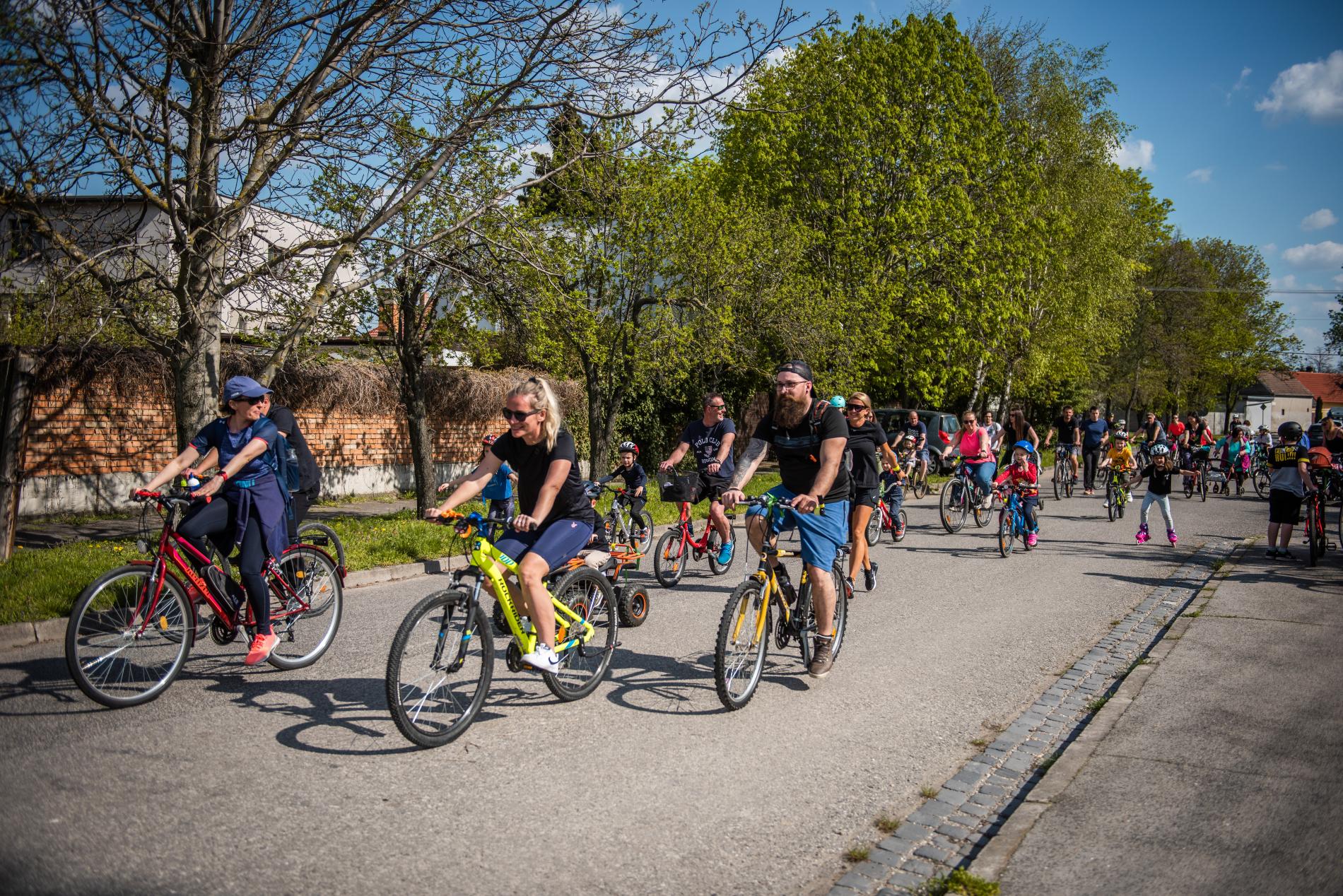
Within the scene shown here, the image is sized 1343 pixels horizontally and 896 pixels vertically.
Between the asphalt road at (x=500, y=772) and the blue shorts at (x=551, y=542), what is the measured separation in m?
0.92

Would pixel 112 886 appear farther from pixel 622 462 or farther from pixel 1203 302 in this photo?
pixel 1203 302

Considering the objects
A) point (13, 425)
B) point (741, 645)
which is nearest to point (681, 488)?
point (741, 645)

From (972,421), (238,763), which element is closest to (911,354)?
(972,421)

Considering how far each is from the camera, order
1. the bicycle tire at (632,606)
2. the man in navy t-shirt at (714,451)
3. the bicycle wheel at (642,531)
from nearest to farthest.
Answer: the bicycle tire at (632,606)
the man in navy t-shirt at (714,451)
the bicycle wheel at (642,531)

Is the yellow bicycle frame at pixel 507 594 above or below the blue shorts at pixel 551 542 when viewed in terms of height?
below

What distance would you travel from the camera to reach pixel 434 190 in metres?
11.3

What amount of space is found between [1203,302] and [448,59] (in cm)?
6167

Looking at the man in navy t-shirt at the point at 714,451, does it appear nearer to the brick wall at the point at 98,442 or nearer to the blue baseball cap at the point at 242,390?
the blue baseball cap at the point at 242,390

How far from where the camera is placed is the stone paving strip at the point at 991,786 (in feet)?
11.8

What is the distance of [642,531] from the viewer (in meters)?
9.95

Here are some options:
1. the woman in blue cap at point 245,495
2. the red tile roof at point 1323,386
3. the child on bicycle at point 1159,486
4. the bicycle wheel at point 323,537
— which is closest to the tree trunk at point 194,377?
the bicycle wheel at point 323,537

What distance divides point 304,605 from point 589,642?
6.98ft

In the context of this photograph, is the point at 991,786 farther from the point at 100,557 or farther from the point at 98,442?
the point at 98,442

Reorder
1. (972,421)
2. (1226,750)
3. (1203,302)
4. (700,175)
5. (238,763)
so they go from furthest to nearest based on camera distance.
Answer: (1203,302) → (700,175) → (972,421) → (1226,750) → (238,763)
